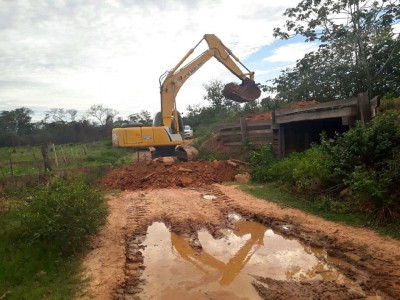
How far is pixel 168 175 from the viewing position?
12.7m

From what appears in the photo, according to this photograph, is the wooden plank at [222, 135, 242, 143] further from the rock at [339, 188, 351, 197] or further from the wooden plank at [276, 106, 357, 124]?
the rock at [339, 188, 351, 197]

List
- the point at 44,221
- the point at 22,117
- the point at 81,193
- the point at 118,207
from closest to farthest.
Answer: the point at 44,221 < the point at 81,193 < the point at 118,207 < the point at 22,117

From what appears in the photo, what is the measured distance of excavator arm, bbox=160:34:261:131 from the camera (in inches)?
620

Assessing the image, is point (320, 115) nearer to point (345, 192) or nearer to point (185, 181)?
point (345, 192)

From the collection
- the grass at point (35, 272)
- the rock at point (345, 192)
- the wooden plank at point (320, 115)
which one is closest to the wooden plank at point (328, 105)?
the wooden plank at point (320, 115)

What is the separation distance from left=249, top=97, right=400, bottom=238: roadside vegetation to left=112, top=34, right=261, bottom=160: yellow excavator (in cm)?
666

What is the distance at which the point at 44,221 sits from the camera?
607 cm

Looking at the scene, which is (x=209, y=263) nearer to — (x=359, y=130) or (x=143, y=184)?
(x=359, y=130)

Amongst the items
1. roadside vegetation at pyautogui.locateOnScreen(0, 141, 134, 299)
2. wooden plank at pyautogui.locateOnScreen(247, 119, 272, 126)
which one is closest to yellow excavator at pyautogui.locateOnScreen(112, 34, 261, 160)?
wooden plank at pyautogui.locateOnScreen(247, 119, 272, 126)

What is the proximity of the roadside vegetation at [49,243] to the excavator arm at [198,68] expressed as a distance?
9211 millimetres

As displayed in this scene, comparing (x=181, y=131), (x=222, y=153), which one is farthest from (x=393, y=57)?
(x=181, y=131)

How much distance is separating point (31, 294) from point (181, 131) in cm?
1226

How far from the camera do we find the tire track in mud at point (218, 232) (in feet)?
14.6

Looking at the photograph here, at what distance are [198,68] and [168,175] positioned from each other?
5.90 metres
